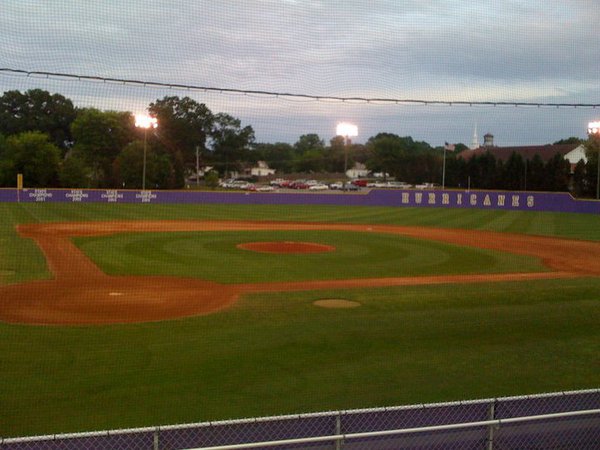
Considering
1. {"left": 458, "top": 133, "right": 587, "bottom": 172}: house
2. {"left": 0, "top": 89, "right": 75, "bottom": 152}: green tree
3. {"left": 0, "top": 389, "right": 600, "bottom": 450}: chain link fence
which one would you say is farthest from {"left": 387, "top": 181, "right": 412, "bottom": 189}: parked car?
{"left": 0, "top": 389, "right": 600, "bottom": 450}: chain link fence

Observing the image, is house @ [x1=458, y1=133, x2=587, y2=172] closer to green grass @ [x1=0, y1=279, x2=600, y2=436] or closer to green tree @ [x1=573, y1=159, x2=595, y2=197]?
green tree @ [x1=573, y1=159, x2=595, y2=197]

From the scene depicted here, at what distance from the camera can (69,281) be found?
14.7 metres

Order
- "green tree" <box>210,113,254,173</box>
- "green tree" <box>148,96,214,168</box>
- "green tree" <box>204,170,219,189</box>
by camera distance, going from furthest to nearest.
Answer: "green tree" <box>204,170,219,189</box> → "green tree" <box>210,113,254,173</box> → "green tree" <box>148,96,214,168</box>

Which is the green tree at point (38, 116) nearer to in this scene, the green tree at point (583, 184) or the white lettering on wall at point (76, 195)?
the white lettering on wall at point (76, 195)

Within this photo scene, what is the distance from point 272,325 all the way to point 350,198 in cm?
3253

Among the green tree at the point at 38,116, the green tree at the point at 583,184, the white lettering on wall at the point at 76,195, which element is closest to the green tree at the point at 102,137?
the green tree at the point at 38,116

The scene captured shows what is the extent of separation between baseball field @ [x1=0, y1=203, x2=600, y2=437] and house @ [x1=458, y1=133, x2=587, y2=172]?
1287 cm

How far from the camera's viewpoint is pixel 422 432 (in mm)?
4699

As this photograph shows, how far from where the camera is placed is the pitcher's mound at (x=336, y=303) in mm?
12547

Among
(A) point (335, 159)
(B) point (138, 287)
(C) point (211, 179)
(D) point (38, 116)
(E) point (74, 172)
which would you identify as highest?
(D) point (38, 116)

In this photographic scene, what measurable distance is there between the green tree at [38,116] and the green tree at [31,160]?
0.50 metres

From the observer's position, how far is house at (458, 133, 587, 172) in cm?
3544

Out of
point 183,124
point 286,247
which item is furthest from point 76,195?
point 286,247

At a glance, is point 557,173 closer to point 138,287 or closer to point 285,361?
point 138,287
